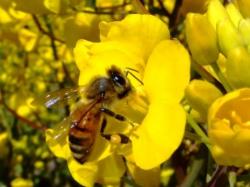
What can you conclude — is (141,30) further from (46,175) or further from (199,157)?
(46,175)

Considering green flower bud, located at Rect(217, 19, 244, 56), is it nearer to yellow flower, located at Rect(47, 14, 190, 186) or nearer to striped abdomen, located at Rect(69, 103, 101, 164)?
yellow flower, located at Rect(47, 14, 190, 186)

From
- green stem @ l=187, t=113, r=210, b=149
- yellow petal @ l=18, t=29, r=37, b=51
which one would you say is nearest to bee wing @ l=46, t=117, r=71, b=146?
green stem @ l=187, t=113, r=210, b=149

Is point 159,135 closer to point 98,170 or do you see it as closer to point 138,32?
point 138,32

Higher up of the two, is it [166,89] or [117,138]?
[166,89]

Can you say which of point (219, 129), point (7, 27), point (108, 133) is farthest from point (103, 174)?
point (7, 27)

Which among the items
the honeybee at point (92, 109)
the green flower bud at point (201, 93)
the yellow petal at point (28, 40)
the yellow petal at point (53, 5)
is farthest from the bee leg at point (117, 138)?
the yellow petal at point (28, 40)

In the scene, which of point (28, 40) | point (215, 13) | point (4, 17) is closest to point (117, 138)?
point (215, 13)

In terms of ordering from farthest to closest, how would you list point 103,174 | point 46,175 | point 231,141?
point 46,175 → point 103,174 → point 231,141
